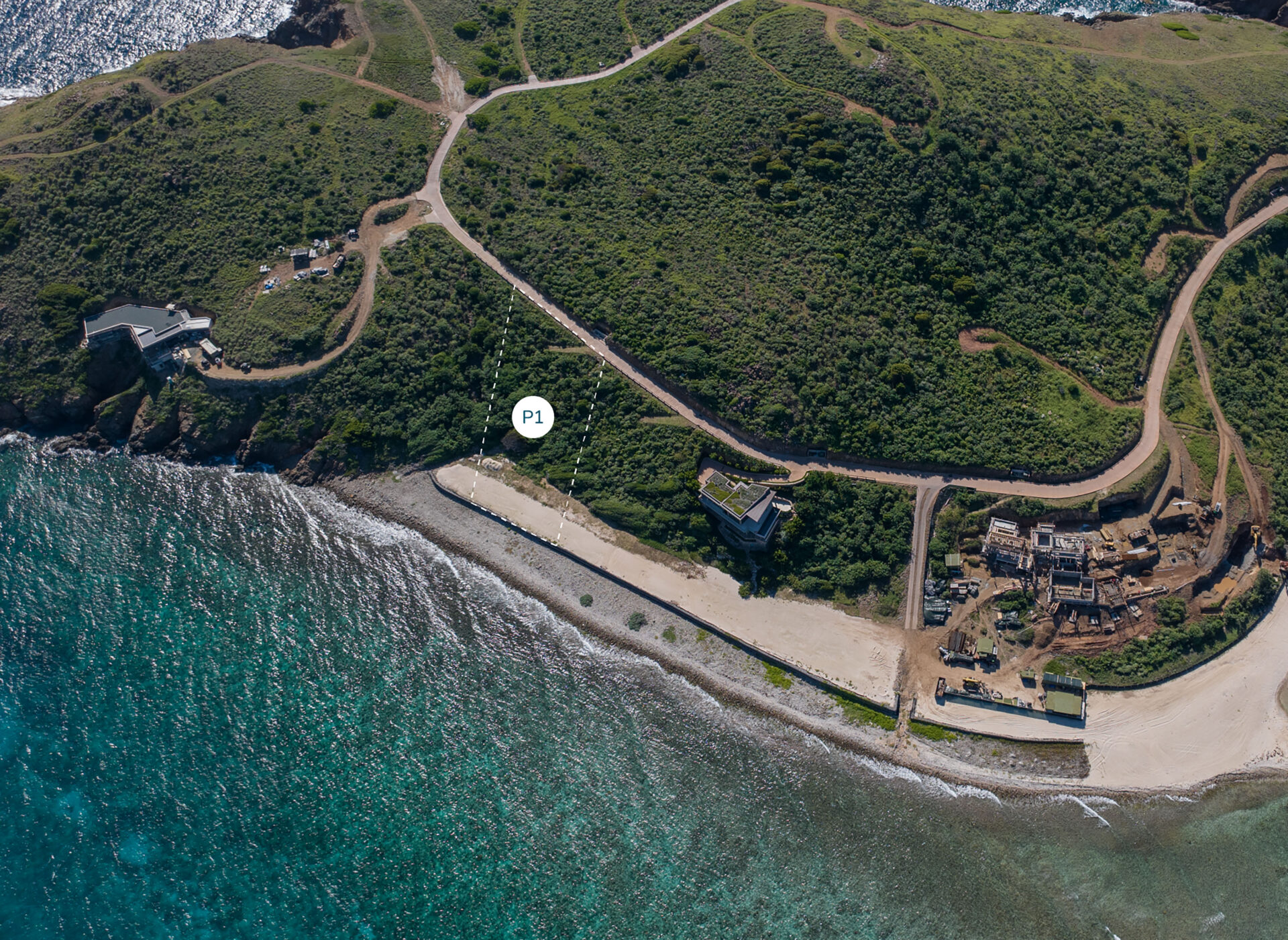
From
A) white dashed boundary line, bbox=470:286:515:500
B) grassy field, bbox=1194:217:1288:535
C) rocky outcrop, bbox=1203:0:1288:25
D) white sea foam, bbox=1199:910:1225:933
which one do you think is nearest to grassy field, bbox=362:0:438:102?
white dashed boundary line, bbox=470:286:515:500

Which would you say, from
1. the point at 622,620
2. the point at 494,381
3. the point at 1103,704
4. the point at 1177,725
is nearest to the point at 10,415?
the point at 494,381

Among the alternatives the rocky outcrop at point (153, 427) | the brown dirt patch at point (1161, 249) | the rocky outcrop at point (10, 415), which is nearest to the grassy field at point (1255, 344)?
the brown dirt patch at point (1161, 249)

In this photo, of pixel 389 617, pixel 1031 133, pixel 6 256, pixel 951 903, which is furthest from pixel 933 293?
pixel 6 256

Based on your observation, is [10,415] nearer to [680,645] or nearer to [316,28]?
[316,28]

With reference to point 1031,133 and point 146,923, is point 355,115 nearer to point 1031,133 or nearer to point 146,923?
point 1031,133

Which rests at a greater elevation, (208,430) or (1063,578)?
(1063,578)

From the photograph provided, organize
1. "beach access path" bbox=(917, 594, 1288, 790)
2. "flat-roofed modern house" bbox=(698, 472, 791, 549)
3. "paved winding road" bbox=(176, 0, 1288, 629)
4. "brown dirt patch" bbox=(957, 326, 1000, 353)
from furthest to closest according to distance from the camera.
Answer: "brown dirt patch" bbox=(957, 326, 1000, 353) < "paved winding road" bbox=(176, 0, 1288, 629) < "flat-roofed modern house" bbox=(698, 472, 791, 549) < "beach access path" bbox=(917, 594, 1288, 790)

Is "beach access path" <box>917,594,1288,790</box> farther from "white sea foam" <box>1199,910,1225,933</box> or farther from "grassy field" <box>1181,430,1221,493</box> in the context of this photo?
"grassy field" <box>1181,430,1221,493</box>
